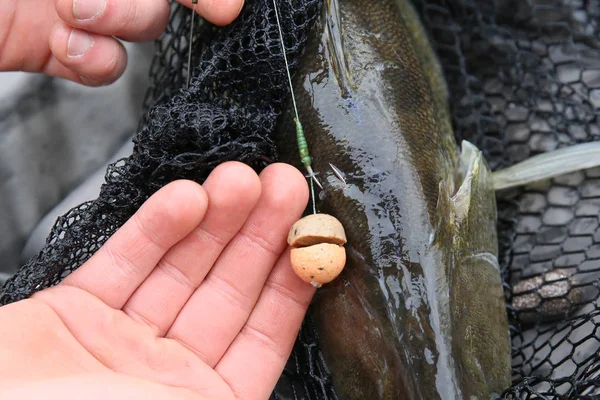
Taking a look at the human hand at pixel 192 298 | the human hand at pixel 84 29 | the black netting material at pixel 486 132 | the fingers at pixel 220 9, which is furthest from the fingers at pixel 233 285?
the human hand at pixel 84 29

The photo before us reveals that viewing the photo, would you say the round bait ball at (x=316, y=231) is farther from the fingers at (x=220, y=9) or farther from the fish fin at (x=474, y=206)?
the fingers at (x=220, y=9)

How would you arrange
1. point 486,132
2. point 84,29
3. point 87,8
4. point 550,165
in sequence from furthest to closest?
point 486,132
point 550,165
point 84,29
point 87,8

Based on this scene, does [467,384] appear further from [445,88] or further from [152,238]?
[445,88]

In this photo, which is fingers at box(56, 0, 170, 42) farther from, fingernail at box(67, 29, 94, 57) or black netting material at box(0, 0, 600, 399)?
black netting material at box(0, 0, 600, 399)

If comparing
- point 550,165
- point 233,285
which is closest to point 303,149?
point 233,285


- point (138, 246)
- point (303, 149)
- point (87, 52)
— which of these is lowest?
point (138, 246)

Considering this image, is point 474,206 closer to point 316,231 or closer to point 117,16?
point 316,231
